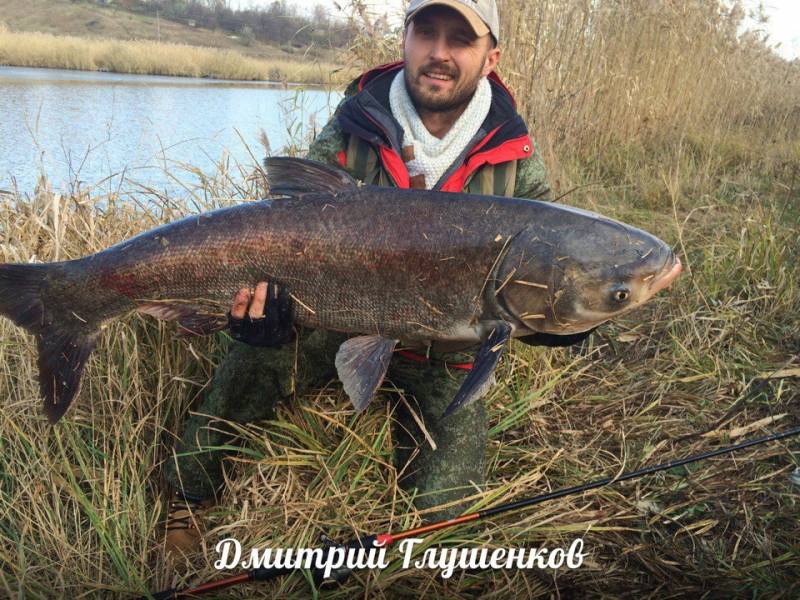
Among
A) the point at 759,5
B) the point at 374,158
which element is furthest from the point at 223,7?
the point at 374,158

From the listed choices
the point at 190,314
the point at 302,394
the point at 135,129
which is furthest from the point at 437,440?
the point at 135,129

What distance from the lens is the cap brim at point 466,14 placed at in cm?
289

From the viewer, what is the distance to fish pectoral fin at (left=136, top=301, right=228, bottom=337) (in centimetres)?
241

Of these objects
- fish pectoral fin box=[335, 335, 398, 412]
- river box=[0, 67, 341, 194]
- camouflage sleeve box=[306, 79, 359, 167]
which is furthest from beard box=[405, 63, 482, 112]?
river box=[0, 67, 341, 194]

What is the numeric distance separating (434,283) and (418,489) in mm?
1026

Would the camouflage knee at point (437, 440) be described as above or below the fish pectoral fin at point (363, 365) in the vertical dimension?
below

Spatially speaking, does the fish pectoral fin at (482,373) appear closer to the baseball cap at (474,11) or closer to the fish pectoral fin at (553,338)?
the fish pectoral fin at (553,338)

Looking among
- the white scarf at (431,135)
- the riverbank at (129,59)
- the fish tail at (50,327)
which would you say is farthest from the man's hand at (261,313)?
the riverbank at (129,59)

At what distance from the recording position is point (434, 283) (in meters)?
2.31

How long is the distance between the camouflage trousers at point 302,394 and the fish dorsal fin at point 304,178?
0.82 metres

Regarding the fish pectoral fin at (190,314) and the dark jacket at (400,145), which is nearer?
the fish pectoral fin at (190,314)

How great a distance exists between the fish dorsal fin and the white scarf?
0.83 metres

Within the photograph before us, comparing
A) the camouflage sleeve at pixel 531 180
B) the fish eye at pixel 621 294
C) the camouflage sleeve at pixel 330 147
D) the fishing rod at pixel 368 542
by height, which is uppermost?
the camouflage sleeve at pixel 330 147

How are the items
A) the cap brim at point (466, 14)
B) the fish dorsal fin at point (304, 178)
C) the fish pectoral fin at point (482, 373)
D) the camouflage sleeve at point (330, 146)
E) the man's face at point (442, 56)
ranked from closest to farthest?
the fish pectoral fin at point (482, 373) < the fish dorsal fin at point (304, 178) < the cap brim at point (466, 14) < the man's face at point (442, 56) < the camouflage sleeve at point (330, 146)
